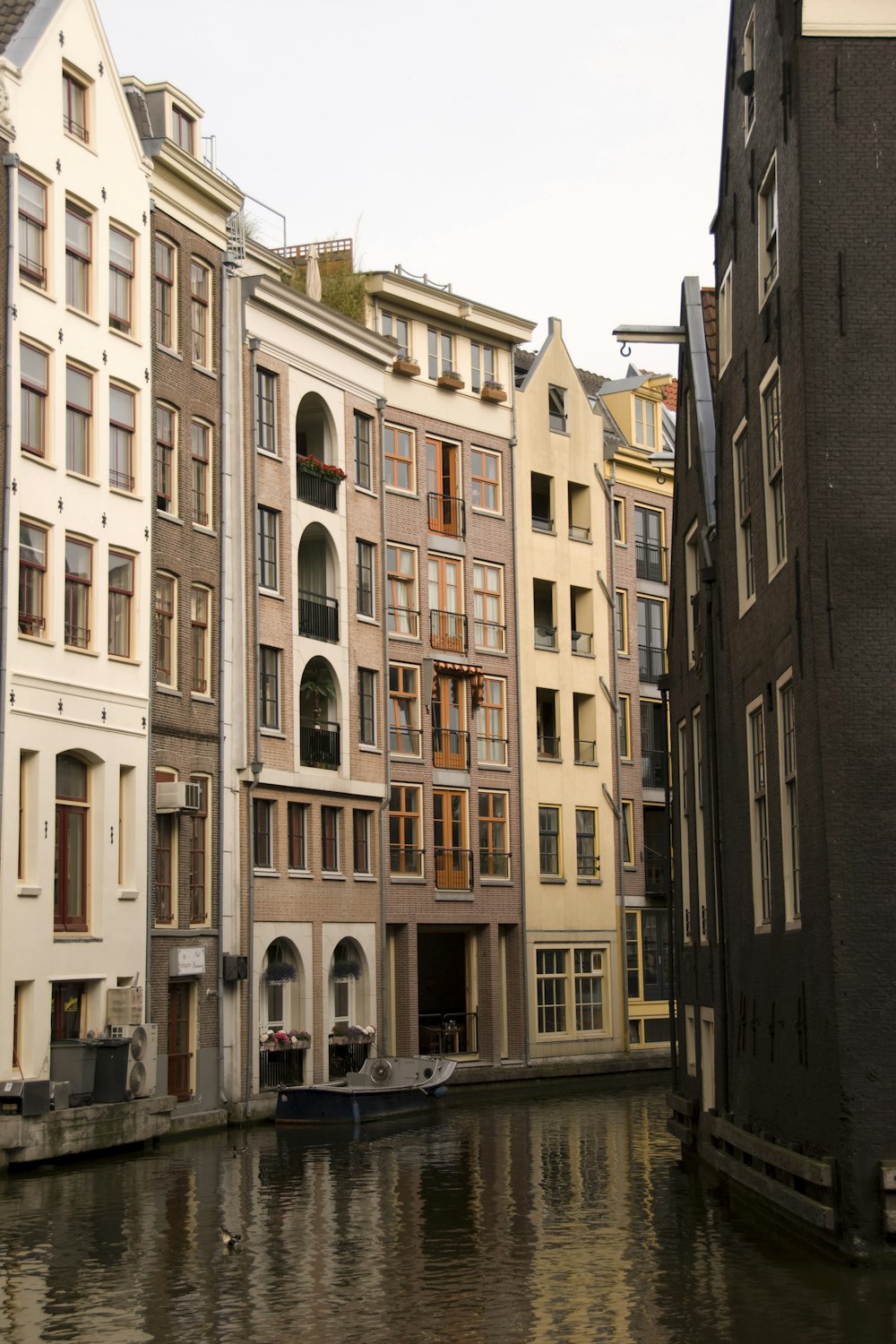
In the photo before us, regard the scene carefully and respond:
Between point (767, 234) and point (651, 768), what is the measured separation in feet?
126

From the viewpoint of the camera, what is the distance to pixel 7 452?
3269cm

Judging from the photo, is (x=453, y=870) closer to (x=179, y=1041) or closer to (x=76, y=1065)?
(x=179, y=1041)

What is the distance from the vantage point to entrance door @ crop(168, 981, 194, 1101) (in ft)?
124

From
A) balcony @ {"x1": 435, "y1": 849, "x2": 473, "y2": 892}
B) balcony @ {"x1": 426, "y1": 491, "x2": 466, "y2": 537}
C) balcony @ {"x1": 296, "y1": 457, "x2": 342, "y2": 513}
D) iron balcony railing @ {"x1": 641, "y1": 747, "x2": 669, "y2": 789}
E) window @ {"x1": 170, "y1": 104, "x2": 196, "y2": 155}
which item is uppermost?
window @ {"x1": 170, "y1": 104, "x2": 196, "y2": 155}

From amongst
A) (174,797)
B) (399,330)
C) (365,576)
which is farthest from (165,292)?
(399,330)

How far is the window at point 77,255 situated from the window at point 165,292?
3076 millimetres

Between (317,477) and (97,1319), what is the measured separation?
103 feet

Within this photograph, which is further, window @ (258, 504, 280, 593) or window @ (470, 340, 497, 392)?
window @ (470, 340, 497, 392)

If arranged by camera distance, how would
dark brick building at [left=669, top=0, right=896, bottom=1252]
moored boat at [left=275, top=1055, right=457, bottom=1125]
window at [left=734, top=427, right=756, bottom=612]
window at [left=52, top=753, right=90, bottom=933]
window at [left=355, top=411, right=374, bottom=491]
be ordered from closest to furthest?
dark brick building at [left=669, top=0, right=896, bottom=1252] → window at [left=734, top=427, right=756, bottom=612] → window at [left=52, top=753, right=90, bottom=933] → moored boat at [left=275, top=1055, right=457, bottom=1125] → window at [left=355, top=411, right=374, bottom=491]

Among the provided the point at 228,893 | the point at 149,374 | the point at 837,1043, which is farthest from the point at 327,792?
the point at 837,1043

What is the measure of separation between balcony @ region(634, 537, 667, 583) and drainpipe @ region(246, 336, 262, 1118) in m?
20.8

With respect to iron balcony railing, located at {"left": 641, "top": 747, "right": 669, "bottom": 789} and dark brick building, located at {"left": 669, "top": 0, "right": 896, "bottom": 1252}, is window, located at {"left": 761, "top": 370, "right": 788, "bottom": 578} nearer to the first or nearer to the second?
dark brick building, located at {"left": 669, "top": 0, "right": 896, "bottom": 1252}

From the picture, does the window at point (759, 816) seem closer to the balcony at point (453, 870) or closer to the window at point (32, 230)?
the window at point (32, 230)

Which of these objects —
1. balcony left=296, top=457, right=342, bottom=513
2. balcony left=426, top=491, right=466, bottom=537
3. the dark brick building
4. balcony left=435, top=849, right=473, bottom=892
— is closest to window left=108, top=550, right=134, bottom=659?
balcony left=296, top=457, right=342, bottom=513
